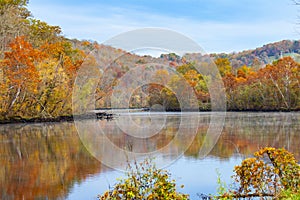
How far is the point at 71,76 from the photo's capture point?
94.7 feet

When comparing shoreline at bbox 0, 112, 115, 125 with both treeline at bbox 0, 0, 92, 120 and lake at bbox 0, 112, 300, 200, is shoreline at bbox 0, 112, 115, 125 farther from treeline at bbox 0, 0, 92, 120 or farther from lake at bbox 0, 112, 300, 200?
lake at bbox 0, 112, 300, 200

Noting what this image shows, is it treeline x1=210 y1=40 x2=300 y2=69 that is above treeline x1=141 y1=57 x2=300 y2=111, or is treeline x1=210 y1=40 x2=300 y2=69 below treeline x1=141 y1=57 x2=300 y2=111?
above

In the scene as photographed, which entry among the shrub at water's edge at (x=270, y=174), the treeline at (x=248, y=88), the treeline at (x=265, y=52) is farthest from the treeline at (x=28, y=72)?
the treeline at (x=265, y=52)

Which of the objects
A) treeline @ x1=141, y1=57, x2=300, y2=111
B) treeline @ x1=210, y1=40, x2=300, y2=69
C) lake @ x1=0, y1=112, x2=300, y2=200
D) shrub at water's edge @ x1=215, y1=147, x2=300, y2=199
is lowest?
lake @ x1=0, y1=112, x2=300, y2=200

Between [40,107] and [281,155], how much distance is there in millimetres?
22670

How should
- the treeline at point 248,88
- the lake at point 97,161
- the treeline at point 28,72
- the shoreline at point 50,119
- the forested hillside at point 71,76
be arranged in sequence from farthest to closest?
1. the treeline at point 248,88
2. the shoreline at point 50,119
3. the forested hillside at point 71,76
4. the treeline at point 28,72
5. the lake at point 97,161

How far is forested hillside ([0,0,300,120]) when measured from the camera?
23.7 m

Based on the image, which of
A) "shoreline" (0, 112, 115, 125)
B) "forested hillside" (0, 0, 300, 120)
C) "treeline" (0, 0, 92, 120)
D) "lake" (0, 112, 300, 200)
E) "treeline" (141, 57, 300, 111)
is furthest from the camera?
"treeline" (141, 57, 300, 111)

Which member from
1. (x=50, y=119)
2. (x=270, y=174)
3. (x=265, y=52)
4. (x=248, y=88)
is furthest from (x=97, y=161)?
(x=265, y=52)

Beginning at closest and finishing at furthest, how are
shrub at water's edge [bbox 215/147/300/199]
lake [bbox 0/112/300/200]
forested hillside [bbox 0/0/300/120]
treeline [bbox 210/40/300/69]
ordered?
shrub at water's edge [bbox 215/147/300/199] → lake [bbox 0/112/300/200] → forested hillside [bbox 0/0/300/120] → treeline [bbox 210/40/300/69]

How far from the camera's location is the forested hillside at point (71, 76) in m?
23.7

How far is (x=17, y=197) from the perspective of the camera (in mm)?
6379

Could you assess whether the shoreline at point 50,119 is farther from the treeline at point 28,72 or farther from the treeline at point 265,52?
the treeline at point 265,52

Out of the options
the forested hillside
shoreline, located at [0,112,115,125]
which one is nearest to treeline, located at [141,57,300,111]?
the forested hillside
